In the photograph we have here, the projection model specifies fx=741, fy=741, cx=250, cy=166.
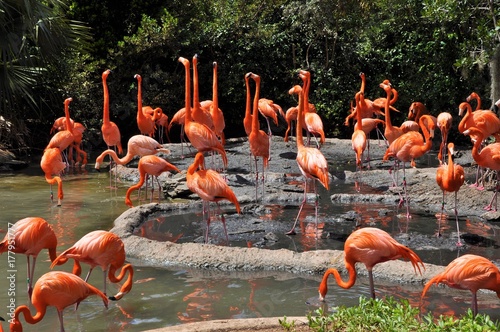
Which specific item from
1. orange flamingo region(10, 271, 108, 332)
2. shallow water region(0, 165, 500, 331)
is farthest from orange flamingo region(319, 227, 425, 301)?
orange flamingo region(10, 271, 108, 332)

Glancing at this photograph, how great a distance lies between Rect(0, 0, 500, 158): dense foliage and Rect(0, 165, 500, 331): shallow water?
747 cm

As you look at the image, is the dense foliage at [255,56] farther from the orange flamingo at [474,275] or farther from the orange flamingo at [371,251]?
the orange flamingo at [474,275]

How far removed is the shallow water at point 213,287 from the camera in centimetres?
536

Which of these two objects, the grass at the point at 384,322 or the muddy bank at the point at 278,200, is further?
the muddy bank at the point at 278,200

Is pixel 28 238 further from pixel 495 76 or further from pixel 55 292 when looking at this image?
pixel 495 76

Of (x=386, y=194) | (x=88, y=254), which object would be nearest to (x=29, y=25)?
(x=386, y=194)

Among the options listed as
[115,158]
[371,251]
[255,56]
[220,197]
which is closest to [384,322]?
Answer: [371,251]

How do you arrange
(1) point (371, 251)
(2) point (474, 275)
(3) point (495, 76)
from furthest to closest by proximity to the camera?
(3) point (495, 76)
(1) point (371, 251)
(2) point (474, 275)

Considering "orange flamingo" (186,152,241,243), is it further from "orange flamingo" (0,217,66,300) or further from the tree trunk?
the tree trunk

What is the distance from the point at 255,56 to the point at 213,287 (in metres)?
11.9

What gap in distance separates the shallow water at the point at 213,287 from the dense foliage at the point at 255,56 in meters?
7.47

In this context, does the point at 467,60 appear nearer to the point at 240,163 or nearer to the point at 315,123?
the point at 315,123

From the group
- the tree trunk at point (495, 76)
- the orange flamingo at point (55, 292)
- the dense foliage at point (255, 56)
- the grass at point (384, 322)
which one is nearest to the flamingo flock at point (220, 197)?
the orange flamingo at point (55, 292)

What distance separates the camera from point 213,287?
6.06m
